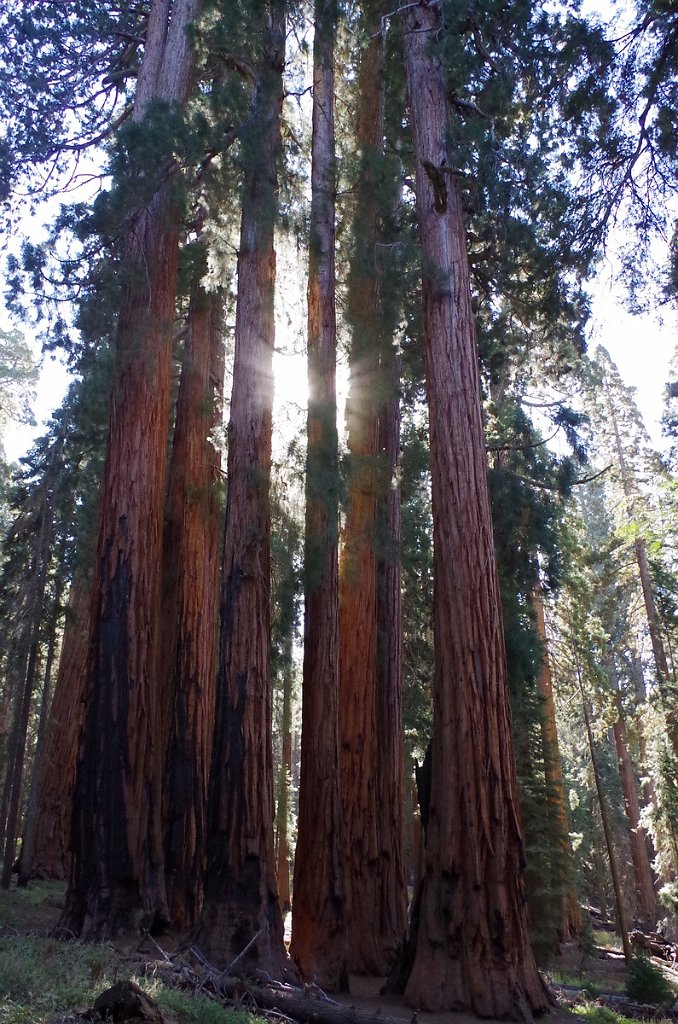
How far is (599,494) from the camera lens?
36.8 meters

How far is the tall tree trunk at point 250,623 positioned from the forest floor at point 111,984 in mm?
715

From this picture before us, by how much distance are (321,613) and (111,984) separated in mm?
4857

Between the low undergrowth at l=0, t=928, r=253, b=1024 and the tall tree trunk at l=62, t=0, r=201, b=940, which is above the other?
the tall tree trunk at l=62, t=0, r=201, b=940

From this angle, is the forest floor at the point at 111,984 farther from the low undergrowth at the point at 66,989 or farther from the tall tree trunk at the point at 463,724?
the tall tree trunk at the point at 463,724

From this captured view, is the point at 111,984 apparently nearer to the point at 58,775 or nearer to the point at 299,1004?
the point at 299,1004

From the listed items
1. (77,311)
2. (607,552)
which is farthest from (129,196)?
(607,552)

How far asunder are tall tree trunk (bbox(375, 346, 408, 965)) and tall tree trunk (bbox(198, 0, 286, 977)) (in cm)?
279

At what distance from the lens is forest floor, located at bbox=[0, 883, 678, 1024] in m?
4.18

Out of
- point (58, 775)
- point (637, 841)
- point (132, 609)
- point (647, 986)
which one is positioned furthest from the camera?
point (637, 841)

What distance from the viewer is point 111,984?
16.0 ft

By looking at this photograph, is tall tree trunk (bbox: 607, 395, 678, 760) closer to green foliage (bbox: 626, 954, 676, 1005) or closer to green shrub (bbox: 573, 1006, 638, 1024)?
green foliage (bbox: 626, 954, 676, 1005)

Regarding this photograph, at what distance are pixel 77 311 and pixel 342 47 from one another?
5956 millimetres

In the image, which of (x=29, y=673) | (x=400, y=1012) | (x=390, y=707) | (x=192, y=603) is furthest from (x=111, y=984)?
(x=29, y=673)

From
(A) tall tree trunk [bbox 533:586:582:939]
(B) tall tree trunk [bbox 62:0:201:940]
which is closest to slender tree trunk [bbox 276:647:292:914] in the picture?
(A) tall tree trunk [bbox 533:586:582:939]
